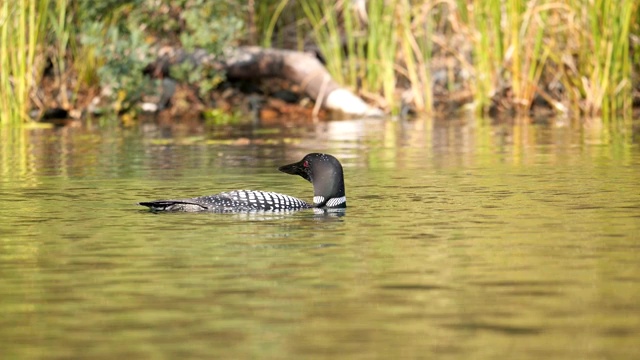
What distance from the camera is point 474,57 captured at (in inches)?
828

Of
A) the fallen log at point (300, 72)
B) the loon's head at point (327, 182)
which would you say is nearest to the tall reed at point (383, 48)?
the fallen log at point (300, 72)

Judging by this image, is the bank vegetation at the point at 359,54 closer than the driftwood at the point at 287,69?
Yes

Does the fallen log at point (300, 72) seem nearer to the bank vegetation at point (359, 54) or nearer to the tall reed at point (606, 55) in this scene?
the bank vegetation at point (359, 54)

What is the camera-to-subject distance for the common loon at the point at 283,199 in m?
9.23

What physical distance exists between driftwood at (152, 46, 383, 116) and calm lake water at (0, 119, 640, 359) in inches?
353

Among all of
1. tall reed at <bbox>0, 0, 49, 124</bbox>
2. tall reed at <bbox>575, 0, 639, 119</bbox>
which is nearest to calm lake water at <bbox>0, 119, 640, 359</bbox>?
tall reed at <bbox>575, 0, 639, 119</bbox>

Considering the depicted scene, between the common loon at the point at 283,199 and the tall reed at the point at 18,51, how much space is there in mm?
10157

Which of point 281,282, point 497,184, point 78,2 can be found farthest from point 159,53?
point 281,282

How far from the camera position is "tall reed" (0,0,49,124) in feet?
63.2

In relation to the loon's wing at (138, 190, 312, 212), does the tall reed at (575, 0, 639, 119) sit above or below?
above

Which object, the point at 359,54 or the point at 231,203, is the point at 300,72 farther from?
the point at 231,203

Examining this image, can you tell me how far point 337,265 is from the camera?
23.1 ft

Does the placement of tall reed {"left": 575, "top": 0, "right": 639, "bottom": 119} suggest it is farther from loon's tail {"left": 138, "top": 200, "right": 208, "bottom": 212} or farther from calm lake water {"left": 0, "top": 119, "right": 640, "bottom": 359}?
loon's tail {"left": 138, "top": 200, "right": 208, "bottom": 212}

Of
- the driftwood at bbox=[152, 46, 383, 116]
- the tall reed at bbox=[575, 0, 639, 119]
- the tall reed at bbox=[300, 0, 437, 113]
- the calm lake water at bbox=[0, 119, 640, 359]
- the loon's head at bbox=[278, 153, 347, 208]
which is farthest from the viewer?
the driftwood at bbox=[152, 46, 383, 116]
